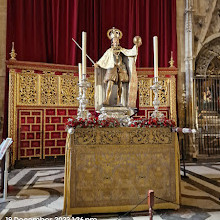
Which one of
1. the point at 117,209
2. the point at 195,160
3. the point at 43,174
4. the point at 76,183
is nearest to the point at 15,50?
the point at 43,174

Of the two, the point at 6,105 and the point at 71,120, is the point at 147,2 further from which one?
the point at 71,120

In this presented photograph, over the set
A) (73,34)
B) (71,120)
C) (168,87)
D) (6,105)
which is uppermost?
(73,34)

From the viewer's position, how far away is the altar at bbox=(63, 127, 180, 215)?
2.49 metres

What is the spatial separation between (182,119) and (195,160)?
1.26 metres

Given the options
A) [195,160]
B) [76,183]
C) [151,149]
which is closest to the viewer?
[76,183]

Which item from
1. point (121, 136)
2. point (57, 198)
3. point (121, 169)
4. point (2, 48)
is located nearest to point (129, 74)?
point (121, 136)

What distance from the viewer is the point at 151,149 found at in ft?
8.71

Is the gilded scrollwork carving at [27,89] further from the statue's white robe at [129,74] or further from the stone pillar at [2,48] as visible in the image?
the statue's white robe at [129,74]

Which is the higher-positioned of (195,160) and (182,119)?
(182,119)

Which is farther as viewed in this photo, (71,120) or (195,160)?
(195,160)

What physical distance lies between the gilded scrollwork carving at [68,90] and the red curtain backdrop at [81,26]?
0.55m

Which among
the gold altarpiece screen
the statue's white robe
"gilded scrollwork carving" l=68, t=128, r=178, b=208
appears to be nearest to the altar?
"gilded scrollwork carving" l=68, t=128, r=178, b=208

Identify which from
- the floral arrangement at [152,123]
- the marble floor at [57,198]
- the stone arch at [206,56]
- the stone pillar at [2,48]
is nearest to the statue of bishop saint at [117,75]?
the floral arrangement at [152,123]

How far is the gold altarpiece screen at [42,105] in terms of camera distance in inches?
213
